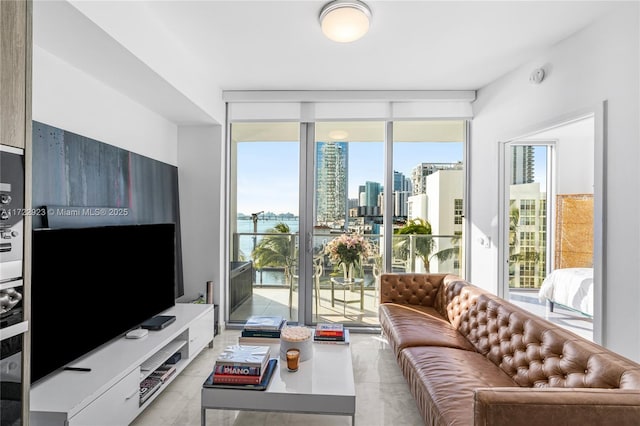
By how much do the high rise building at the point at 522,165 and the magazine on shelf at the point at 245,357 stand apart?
3.20 metres

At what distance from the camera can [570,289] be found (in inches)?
143

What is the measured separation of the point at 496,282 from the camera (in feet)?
11.0

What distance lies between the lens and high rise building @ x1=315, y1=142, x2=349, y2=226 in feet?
12.7

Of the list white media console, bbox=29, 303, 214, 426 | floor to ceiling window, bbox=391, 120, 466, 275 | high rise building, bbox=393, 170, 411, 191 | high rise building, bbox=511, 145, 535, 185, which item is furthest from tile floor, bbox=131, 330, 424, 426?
high rise building, bbox=511, 145, 535, 185

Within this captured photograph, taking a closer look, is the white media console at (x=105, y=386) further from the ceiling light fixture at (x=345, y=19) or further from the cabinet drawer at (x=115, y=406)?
the ceiling light fixture at (x=345, y=19)

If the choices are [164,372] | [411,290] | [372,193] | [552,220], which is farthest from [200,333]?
[552,220]

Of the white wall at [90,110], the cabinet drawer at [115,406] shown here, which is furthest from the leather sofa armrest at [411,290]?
the white wall at [90,110]

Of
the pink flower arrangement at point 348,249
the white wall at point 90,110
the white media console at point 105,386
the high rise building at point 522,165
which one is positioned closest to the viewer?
the white media console at point 105,386

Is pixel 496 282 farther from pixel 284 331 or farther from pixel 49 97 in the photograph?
pixel 49 97

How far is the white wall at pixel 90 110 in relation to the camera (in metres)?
1.96

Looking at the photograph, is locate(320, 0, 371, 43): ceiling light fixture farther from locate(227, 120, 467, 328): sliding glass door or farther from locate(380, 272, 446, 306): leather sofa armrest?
locate(380, 272, 446, 306): leather sofa armrest

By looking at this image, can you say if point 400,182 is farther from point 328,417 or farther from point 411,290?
point 328,417

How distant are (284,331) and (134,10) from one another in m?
2.34

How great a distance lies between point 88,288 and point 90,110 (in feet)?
4.18
